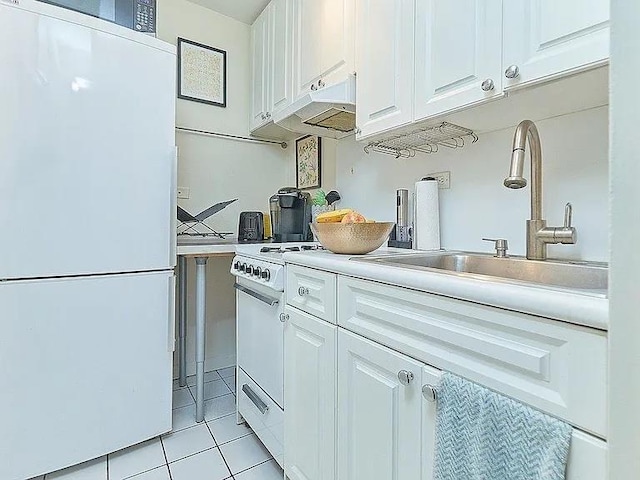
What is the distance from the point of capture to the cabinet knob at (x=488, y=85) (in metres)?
0.98

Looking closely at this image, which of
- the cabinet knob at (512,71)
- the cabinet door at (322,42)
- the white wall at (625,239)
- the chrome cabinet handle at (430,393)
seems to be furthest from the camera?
the cabinet door at (322,42)

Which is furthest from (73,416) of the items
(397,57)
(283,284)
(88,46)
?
(397,57)

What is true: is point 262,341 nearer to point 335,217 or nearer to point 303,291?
point 303,291

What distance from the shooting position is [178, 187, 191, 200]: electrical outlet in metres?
2.30

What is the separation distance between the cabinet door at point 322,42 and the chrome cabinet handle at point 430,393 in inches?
50.9

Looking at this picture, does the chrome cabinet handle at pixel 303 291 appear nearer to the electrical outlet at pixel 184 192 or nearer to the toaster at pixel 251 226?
the toaster at pixel 251 226

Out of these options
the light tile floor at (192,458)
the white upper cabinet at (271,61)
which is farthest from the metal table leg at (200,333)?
the white upper cabinet at (271,61)

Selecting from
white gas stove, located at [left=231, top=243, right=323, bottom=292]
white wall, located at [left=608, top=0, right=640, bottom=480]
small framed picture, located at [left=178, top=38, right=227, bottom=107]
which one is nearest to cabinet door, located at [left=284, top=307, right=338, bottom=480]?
white gas stove, located at [left=231, top=243, right=323, bottom=292]

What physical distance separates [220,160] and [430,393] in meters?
2.13

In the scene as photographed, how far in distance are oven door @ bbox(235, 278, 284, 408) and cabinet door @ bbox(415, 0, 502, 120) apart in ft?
2.89

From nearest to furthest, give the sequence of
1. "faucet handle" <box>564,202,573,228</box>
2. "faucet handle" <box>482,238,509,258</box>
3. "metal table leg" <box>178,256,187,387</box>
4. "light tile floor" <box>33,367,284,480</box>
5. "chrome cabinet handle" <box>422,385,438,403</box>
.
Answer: "chrome cabinet handle" <box>422,385,438,403</box> < "faucet handle" <box>564,202,573,228</box> < "faucet handle" <box>482,238,509,258</box> < "light tile floor" <box>33,367,284,480</box> < "metal table leg" <box>178,256,187,387</box>

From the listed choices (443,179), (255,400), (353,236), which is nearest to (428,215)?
(443,179)

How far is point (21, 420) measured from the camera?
1307mm

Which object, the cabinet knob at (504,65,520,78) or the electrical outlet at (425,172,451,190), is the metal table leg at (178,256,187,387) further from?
the cabinet knob at (504,65,520,78)
